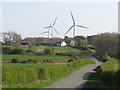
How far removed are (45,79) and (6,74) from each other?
6.63 meters

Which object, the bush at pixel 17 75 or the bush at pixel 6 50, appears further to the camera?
the bush at pixel 6 50

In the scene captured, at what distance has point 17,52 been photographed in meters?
78.9

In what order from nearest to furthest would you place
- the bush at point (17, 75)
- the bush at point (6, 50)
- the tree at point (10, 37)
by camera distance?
the bush at point (17, 75) → the bush at point (6, 50) → the tree at point (10, 37)

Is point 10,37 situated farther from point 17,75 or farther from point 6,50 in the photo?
point 17,75

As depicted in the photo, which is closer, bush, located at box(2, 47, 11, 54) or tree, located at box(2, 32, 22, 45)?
bush, located at box(2, 47, 11, 54)

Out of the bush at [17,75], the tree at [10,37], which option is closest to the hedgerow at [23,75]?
the bush at [17,75]

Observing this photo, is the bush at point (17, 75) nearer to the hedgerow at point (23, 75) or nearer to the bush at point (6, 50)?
the hedgerow at point (23, 75)

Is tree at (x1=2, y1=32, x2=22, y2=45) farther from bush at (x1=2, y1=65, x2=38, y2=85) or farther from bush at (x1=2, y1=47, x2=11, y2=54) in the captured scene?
bush at (x1=2, y1=65, x2=38, y2=85)

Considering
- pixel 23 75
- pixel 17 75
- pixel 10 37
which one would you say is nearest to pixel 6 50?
pixel 10 37

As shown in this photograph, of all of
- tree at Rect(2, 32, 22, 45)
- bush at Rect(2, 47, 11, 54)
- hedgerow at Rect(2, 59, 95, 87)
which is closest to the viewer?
hedgerow at Rect(2, 59, 95, 87)

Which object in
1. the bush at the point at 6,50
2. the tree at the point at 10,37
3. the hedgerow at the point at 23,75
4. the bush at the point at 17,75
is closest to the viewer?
the bush at the point at 17,75

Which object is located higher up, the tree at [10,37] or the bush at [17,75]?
the tree at [10,37]

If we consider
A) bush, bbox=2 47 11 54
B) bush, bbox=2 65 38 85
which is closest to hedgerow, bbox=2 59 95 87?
bush, bbox=2 65 38 85

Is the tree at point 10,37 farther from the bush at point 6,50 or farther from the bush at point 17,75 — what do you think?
the bush at point 17,75
